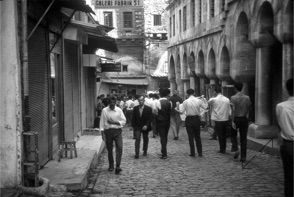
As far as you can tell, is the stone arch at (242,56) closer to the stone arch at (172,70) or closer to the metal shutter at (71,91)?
the metal shutter at (71,91)

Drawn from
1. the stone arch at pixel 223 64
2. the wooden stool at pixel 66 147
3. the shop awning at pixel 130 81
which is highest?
the stone arch at pixel 223 64

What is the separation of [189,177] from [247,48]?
918 cm

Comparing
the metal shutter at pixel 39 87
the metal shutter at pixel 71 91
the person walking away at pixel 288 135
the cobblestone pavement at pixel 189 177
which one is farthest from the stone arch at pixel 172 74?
the person walking away at pixel 288 135

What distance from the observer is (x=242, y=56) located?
1673 cm

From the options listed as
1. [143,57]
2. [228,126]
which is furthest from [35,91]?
[143,57]

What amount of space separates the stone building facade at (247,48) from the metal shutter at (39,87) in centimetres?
564

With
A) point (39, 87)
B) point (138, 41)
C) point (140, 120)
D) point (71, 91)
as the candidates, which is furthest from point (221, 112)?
point (138, 41)

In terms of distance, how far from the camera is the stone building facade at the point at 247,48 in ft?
38.4

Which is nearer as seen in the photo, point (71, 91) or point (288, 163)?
point (288, 163)

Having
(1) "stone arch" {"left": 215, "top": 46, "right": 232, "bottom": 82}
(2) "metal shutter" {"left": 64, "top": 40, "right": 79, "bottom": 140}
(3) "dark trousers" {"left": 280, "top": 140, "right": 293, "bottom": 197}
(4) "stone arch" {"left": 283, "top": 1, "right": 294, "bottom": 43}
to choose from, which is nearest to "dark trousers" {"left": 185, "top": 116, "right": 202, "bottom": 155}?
(4) "stone arch" {"left": 283, "top": 1, "right": 294, "bottom": 43}

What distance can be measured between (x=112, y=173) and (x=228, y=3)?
34.6 ft

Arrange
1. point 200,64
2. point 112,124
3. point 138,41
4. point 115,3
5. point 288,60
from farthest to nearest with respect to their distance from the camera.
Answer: point 138,41, point 115,3, point 200,64, point 288,60, point 112,124

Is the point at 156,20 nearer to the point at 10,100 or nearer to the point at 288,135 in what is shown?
the point at 10,100

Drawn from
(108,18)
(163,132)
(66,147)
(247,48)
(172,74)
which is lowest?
(66,147)
